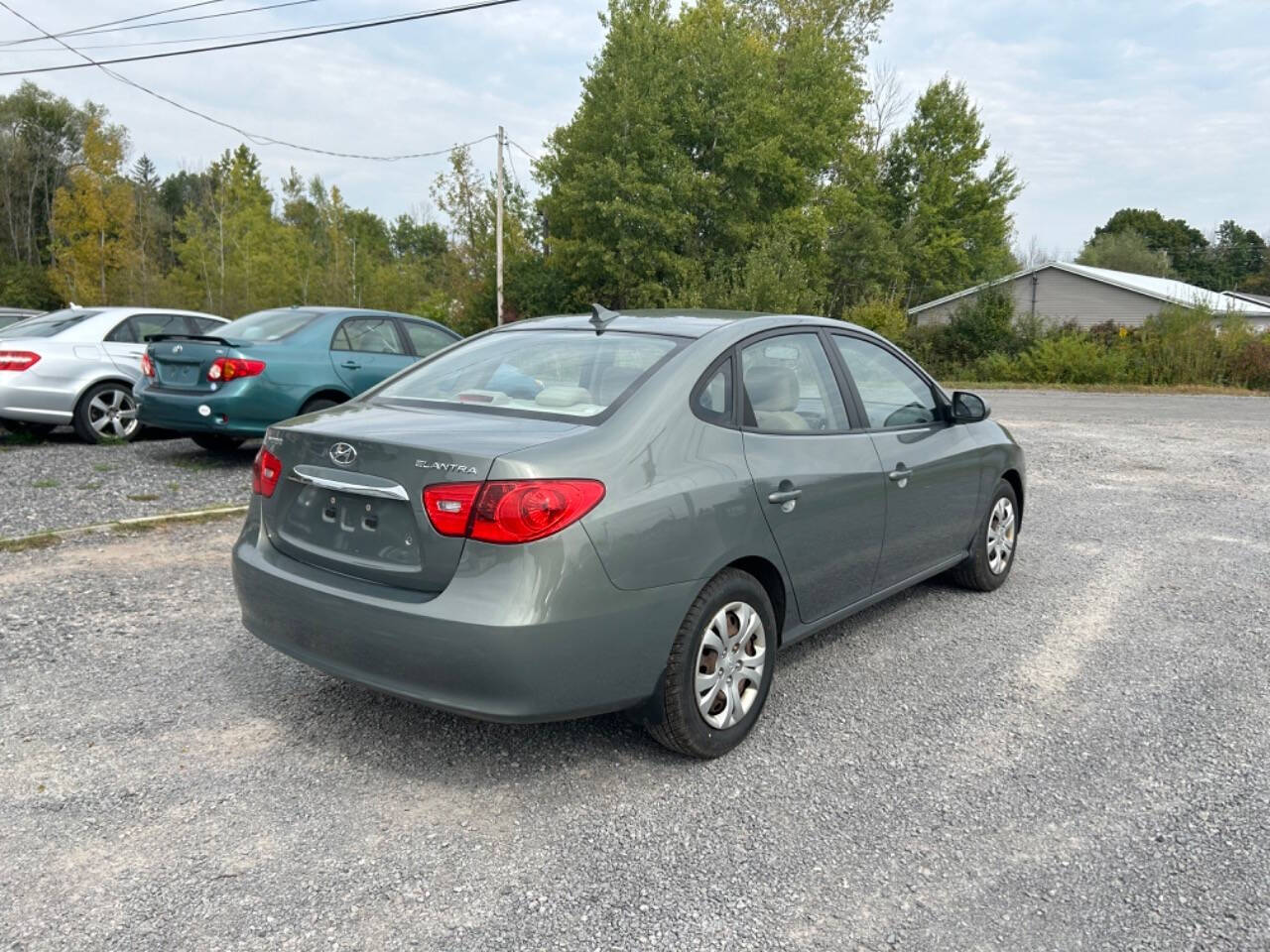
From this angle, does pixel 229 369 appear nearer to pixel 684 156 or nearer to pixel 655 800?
pixel 655 800

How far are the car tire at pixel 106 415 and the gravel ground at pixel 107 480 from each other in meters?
0.15

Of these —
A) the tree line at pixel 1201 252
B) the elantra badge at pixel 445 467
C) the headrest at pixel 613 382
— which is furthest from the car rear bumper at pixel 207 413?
the tree line at pixel 1201 252

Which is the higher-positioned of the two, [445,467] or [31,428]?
[445,467]

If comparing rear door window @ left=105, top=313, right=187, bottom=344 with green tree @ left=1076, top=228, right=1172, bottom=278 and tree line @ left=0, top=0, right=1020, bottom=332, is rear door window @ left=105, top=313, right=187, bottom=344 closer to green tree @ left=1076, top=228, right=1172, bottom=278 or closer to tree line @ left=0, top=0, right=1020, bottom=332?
tree line @ left=0, top=0, right=1020, bottom=332

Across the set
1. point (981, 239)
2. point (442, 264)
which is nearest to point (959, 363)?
point (442, 264)

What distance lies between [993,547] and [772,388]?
8.07 ft

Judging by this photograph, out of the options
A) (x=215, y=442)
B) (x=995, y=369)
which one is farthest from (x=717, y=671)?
(x=995, y=369)

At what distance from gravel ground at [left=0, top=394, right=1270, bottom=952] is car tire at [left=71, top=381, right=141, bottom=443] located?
567 cm

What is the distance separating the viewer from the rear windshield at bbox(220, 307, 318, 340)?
8.84 m

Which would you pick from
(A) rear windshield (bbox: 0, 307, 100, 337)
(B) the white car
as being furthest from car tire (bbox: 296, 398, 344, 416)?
(A) rear windshield (bbox: 0, 307, 100, 337)

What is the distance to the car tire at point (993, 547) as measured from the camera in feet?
17.7

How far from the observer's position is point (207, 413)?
27.0 feet

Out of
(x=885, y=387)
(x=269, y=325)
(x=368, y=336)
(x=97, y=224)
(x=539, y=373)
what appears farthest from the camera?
(x=97, y=224)

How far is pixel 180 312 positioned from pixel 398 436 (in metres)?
9.24
